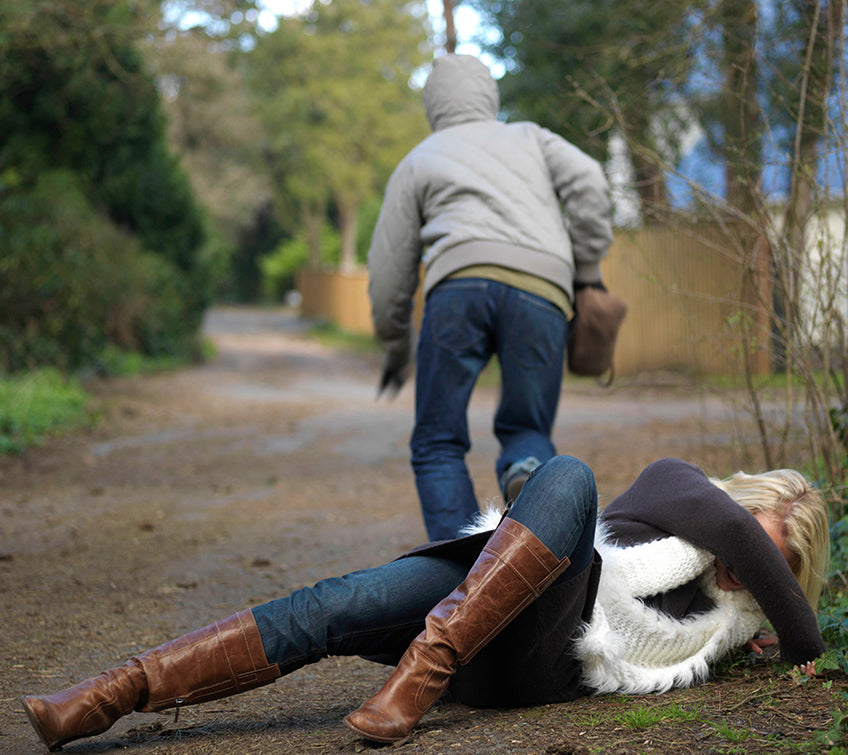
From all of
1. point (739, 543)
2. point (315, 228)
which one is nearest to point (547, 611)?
point (739, 543)

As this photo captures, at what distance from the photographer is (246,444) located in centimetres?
868

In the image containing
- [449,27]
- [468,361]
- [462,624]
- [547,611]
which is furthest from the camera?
[449,27]

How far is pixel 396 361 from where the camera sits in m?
4.48

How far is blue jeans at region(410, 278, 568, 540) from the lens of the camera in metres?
3.85

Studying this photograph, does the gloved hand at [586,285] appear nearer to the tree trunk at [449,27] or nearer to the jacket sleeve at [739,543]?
the jacket sleeve at [739,543]

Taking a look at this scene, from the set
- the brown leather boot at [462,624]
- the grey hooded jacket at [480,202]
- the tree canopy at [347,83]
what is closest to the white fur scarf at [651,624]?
the brown leather boot at [462,624]

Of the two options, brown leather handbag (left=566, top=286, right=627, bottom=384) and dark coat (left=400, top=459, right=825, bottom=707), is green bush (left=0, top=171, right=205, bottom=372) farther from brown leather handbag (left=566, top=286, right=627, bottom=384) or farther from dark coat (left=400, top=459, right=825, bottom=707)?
dark coat (left=400, top=459, right=825, bottom=707)

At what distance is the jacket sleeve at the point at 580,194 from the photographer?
3941 millimetres

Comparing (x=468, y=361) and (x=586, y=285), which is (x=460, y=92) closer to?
(x=586, y=285)

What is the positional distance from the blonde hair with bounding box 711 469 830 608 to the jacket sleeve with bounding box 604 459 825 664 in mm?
131

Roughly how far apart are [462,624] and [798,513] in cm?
95

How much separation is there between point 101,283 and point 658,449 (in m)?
8.21

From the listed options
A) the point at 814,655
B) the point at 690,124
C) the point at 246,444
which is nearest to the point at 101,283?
the point at 246,444

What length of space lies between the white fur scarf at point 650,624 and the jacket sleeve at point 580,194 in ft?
5.59
